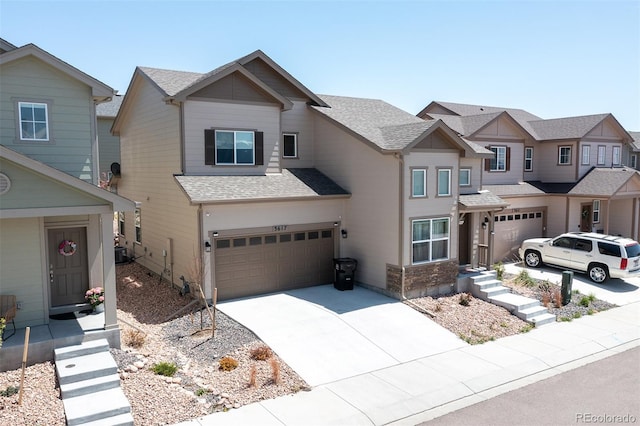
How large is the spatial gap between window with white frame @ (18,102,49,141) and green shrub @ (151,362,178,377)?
6243mm

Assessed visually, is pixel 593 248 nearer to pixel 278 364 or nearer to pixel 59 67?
pixel 278 364

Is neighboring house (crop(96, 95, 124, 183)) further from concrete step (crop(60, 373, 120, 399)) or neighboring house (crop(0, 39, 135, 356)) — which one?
concrete step (crop(60, 373, 120, 399))

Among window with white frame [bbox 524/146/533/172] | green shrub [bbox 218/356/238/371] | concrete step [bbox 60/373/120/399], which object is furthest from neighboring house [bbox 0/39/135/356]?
window with white frame [bbox 524/146/533/172]

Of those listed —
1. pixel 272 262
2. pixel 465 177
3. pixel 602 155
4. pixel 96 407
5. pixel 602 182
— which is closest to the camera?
pixel 96 407

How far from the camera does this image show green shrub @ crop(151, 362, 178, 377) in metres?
10.5

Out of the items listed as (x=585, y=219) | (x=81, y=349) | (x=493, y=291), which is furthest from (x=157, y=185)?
(x=585, y=219)

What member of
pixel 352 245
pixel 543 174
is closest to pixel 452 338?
pixel 352 245

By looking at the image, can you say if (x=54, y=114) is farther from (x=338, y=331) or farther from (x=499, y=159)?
(x=499, y=159)

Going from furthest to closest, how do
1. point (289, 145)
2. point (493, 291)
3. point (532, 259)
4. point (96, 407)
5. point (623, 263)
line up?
point (532, 259), point (289, 145), point (623, 263), point (493, 291), point (96, 407)

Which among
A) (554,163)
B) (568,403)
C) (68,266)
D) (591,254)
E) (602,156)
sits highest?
(602,156)

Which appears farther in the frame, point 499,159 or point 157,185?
point 499,159

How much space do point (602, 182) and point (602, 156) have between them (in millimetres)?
3262

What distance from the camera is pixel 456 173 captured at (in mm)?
17375

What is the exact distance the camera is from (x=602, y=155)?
26750 mm
